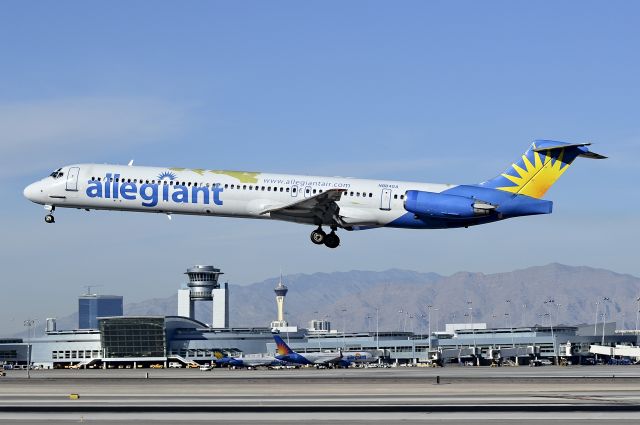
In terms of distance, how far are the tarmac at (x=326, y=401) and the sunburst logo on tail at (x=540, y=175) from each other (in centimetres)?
1327

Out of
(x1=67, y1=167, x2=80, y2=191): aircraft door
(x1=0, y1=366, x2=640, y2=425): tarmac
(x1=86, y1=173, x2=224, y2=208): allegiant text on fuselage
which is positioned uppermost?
(x1=67, y1=167, x2=80, y2=191): aircraft door

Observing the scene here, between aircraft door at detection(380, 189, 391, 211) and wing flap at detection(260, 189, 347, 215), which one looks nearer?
wing flap at detection(260, 189, 347, 215)

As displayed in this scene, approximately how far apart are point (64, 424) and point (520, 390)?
30.6 metres

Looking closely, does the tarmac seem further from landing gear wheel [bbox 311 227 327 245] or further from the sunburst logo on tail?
the sunburst logo on tail

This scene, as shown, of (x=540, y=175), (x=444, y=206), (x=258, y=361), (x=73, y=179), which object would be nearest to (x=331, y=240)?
(x=444, y=206)

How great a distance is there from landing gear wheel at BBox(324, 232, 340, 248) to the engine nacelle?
592 cm

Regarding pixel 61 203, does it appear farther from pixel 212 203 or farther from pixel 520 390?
pixel 520 390

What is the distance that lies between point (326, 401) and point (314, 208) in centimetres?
1972

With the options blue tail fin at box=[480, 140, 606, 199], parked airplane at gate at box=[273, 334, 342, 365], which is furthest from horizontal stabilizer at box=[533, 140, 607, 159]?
parked airplane at gate at box=[273, 334, 342, 365]

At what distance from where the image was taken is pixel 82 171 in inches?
2968

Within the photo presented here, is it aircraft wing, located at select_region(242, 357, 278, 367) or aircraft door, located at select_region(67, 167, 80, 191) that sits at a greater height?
aircraft door, located at select_region(67, 167, 80, 191)

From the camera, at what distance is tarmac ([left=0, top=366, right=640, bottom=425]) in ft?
151

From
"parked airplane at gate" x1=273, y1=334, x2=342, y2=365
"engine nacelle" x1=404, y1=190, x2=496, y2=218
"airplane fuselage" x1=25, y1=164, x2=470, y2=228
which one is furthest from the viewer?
"parked airplane at gate" x1=273, y1=334, x2=342, y2=365

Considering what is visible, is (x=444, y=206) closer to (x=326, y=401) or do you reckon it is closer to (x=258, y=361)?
(x=326, y=401)
